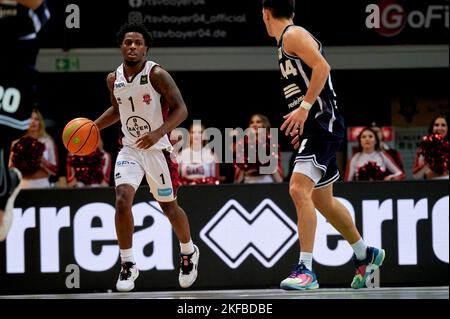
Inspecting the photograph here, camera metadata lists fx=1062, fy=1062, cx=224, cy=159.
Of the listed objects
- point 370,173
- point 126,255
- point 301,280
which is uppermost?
point 370,173

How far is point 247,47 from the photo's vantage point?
12094 mm

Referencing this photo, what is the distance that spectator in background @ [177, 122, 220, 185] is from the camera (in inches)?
364

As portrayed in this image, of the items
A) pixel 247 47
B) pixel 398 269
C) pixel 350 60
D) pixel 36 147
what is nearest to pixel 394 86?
pixel 350 60

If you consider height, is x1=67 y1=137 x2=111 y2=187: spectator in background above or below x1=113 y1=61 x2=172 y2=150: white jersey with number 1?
below

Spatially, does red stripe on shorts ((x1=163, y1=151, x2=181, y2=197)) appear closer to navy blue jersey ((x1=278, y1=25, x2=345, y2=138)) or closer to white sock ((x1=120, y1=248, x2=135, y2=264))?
white sock ((x1=120, y1=248, x2=135, y2=264))

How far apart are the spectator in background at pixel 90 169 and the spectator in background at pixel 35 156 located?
0.24m

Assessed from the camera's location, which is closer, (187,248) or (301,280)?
(301,280)

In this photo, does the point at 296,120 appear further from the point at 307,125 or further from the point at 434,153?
the point at 434,153

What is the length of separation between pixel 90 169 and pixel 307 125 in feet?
11.4

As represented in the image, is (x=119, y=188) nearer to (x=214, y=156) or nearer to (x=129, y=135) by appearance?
(x=129, y=135)

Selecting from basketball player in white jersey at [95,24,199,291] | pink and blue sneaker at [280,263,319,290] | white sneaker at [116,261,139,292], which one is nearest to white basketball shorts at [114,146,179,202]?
basketball player in white jersey at [95,24,199,291]

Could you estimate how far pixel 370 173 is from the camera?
9438mm

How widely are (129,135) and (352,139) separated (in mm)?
6162

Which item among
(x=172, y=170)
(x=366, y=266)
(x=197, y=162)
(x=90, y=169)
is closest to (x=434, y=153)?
(x=197, y=162)
